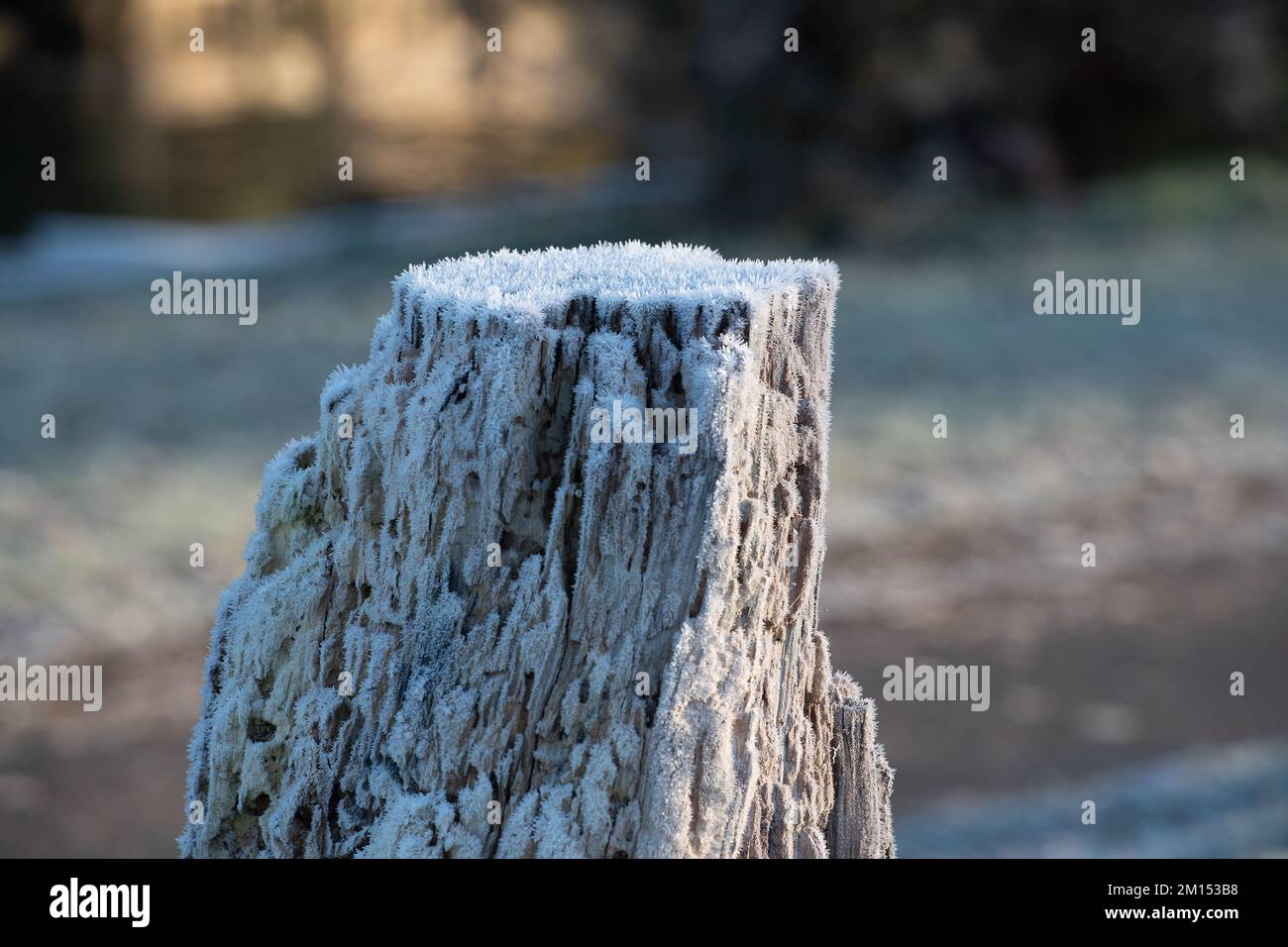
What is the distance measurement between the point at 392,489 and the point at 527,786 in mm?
397

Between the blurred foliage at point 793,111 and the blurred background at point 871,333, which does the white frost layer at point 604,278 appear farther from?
the blurred foliage at point 793,111

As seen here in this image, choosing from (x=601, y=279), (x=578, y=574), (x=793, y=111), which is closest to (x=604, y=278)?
(x=601, y=279)

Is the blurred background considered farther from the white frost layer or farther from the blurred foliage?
the white frost layer

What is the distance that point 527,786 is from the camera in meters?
1.57

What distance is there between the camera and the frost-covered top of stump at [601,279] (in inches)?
61.2

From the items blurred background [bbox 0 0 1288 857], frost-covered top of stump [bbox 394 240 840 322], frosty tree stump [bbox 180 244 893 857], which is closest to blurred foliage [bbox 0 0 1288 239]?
blurred background [bbox 0 0 1288 857]

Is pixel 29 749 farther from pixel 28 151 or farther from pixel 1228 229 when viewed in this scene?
pixel 28 151

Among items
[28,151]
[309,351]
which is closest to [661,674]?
[309,351]

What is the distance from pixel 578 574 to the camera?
1.56m

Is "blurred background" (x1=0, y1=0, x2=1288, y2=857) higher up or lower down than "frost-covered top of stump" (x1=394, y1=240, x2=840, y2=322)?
higher up

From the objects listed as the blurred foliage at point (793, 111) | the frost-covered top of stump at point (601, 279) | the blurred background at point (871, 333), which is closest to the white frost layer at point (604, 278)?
the frost-covered top of stump at point (601, 279)

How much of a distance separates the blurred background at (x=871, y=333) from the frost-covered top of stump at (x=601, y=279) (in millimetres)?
2884

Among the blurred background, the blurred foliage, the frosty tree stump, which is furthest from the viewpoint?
the blurred foliage

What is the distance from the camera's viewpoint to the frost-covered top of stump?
1555 millimetres
